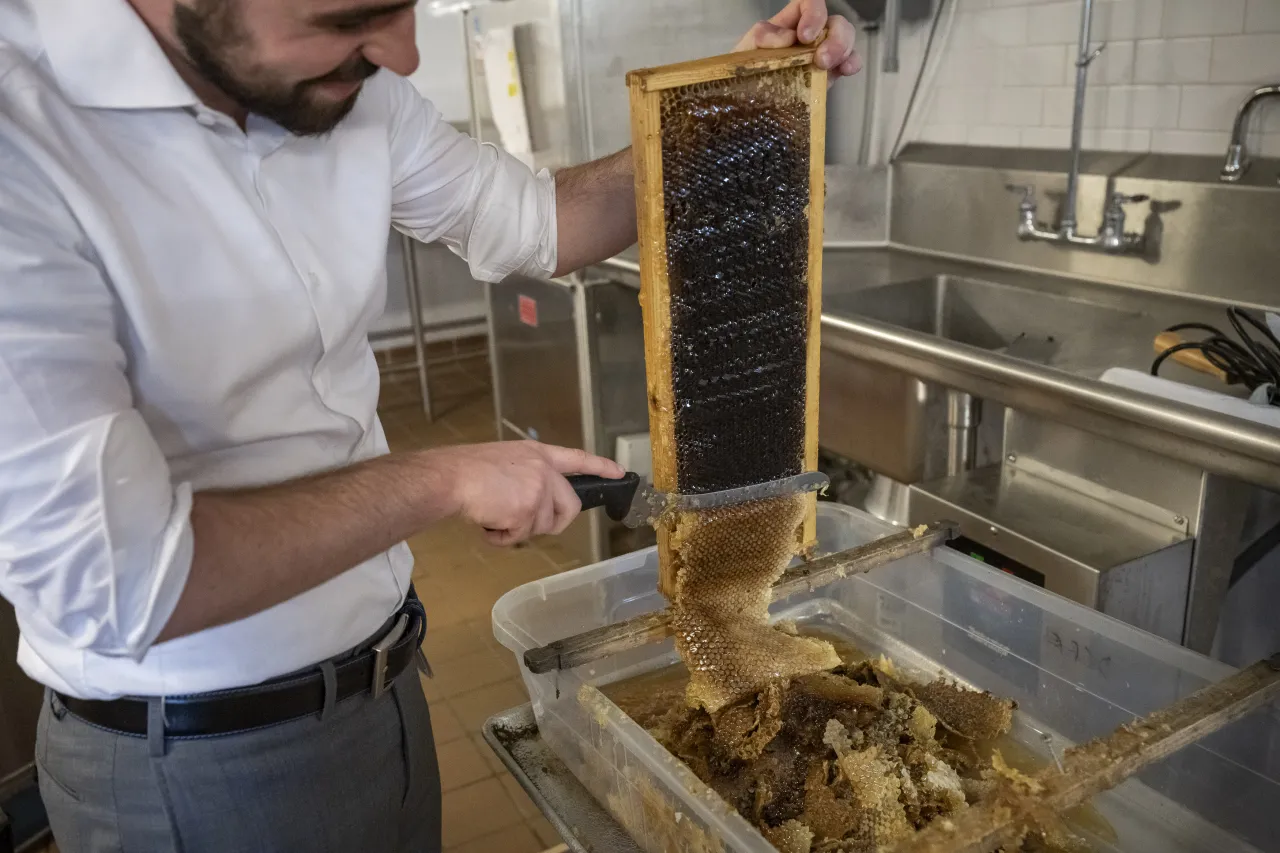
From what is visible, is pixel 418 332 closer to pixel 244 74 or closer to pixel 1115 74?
pixel 1115 74

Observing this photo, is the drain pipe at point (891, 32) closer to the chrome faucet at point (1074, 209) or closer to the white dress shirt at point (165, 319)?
the chrome faucet at point (1074, 209)

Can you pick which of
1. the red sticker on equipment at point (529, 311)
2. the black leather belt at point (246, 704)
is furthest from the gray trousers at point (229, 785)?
the red sticker on equipment at point (529, 311)

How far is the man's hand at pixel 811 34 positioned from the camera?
1.04 m

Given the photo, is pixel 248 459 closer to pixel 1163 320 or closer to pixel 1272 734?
pixel 1272 734

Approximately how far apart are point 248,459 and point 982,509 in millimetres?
1156

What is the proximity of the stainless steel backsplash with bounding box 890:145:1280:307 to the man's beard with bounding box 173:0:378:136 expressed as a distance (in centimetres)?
160

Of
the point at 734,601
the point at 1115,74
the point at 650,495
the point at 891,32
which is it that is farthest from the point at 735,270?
the point at 891,32

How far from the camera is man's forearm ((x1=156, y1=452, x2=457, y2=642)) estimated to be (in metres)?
0.77

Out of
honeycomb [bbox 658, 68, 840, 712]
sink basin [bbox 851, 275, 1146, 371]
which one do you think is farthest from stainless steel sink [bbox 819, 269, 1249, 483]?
honeycomb [bbox 658, 68, 840, 712]

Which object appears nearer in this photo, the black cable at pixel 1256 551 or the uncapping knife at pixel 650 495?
the uncapping knife at pixel 650 495

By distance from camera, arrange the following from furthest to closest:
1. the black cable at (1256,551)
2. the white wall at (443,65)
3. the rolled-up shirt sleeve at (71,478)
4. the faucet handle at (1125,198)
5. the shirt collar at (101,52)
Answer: the white wall at (443,65), the faucet handle at (1125,198), the black cable at (1256,551), the shirt collar at (101,52), the rolled-up shirt sleeve at (71,478)

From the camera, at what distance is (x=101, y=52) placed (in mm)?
869

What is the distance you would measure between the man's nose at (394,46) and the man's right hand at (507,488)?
354 mm

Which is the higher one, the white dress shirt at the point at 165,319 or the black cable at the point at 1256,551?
the white dress shirt at the point at 165,319
